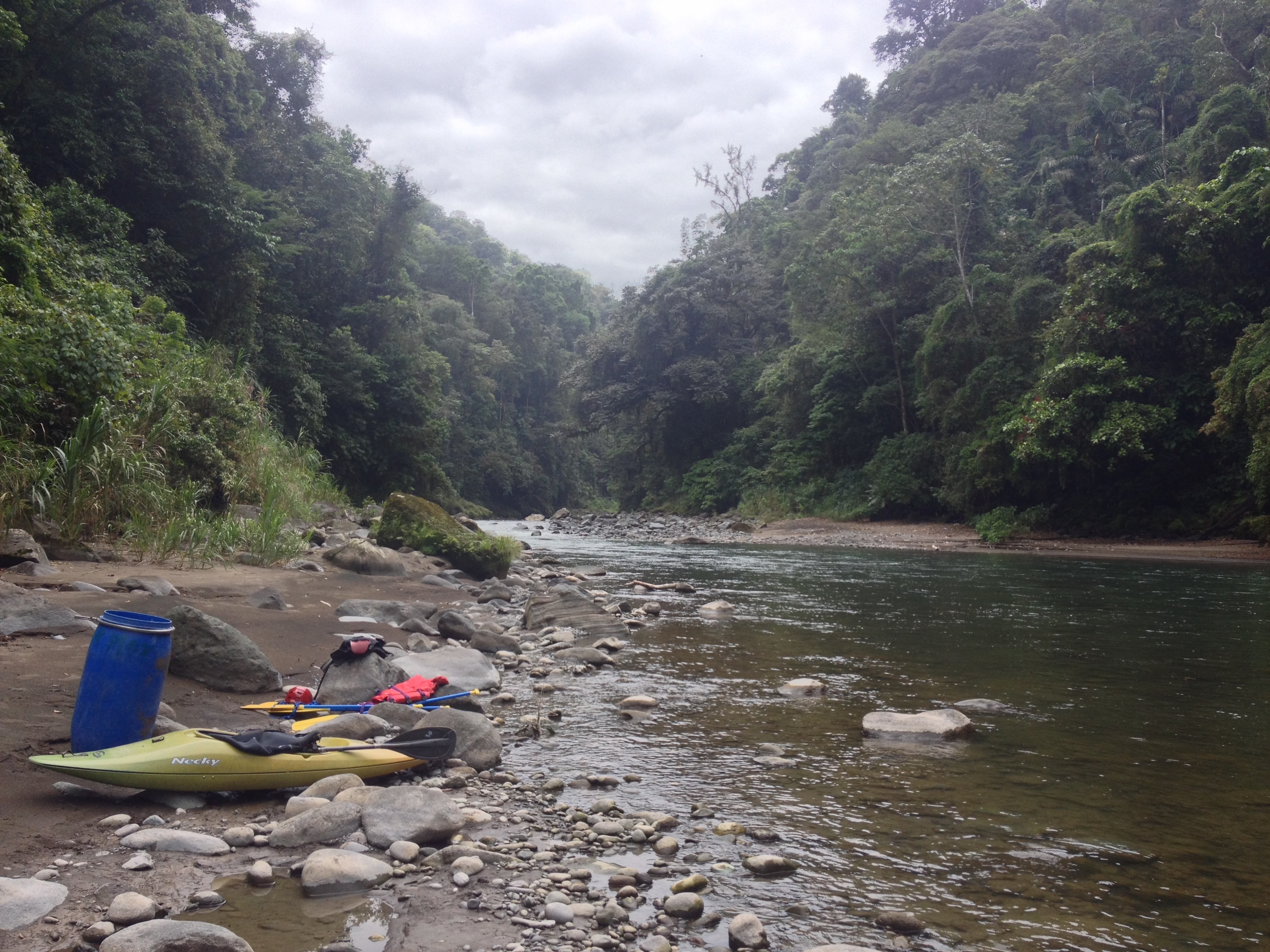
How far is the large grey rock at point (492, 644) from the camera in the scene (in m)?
6.66

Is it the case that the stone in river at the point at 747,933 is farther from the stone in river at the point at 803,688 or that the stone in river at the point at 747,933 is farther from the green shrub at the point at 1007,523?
the green shrub at the point at 1007,523

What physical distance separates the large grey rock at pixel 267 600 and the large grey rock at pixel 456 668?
5.58ft

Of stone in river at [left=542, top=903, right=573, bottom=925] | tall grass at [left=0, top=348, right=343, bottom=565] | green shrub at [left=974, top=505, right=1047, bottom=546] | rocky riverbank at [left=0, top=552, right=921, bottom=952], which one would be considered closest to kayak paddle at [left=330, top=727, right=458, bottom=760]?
rocky riverbank at [left=0, top=552, right=921, bottom=952]

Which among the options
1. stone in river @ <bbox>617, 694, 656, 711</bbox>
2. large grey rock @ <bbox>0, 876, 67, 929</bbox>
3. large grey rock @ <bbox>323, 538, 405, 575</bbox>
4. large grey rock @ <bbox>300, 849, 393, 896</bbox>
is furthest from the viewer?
large grey rock @ <bbox>323, 538, 405, 575</bbox>

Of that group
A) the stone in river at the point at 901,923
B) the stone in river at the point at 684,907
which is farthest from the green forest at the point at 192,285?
the stone in river at the point at 901,923

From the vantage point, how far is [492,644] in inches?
265

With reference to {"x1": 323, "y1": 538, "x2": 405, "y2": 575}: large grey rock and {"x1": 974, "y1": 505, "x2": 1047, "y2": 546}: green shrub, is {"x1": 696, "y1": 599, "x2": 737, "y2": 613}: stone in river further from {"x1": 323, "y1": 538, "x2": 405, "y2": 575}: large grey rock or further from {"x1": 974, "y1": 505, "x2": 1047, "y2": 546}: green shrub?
{"x1": 974, "y1": 505, "x2": 1047, "y2": 546}: green shrub

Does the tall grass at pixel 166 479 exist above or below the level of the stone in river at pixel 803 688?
above

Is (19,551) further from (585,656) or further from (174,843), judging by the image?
(174,843)

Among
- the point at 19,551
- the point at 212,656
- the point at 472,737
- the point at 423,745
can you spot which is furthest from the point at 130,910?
the point at 19,551

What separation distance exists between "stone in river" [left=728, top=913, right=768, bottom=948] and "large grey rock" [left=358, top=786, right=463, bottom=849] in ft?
3.78

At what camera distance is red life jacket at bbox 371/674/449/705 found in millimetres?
4668

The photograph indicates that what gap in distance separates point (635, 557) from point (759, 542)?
6.64 metres

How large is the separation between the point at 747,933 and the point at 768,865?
0.49m
